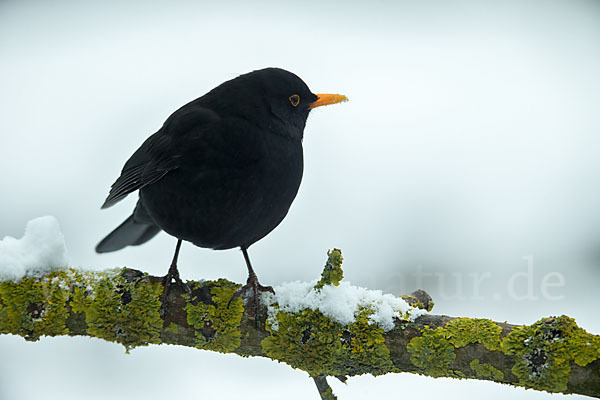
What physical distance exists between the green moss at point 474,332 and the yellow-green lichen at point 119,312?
155 centimetres

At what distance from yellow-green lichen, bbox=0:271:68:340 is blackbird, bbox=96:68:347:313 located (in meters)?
0.58

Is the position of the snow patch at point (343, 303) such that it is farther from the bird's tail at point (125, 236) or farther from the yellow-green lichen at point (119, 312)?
the bird's tail at point (125, 236)

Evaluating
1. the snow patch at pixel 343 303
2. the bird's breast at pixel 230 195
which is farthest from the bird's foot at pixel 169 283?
the snow patch at pixel 343 303

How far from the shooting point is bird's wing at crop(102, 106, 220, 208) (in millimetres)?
3461

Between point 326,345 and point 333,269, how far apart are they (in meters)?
0.39

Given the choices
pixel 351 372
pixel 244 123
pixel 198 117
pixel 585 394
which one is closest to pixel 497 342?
pixel 585 394

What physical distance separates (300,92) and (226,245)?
43.6 inches

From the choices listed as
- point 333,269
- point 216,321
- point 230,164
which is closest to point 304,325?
Result: point 333,269

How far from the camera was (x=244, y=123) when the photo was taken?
3461mm

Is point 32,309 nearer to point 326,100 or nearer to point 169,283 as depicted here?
point 169,283

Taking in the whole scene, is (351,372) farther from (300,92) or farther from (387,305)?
(300,92)

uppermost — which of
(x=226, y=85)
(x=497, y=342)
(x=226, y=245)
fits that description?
(x=226, y=85)

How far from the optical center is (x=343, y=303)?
2961 millimetres

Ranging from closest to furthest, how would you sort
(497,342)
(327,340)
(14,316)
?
(497,342) < (327,340) < (14,316)
